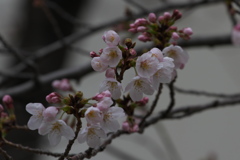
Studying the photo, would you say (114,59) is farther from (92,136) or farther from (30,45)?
(30,45)

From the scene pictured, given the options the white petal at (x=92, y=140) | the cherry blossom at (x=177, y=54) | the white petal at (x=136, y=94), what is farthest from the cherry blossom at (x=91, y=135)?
the cherry blossom at (x=177, y=54)

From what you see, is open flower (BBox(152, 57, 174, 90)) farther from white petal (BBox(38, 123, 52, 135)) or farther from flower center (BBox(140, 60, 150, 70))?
white petal (BBox(38, 123, 52, 135))

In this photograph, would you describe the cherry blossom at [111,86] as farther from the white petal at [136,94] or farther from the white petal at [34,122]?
the white petal at [34,122]

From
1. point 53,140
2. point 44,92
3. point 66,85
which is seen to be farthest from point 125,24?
point 53,140

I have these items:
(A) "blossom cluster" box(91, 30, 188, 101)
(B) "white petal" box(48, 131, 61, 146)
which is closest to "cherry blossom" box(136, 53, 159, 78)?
(A) "blossom cluster" box(91, 30, 188, 101)

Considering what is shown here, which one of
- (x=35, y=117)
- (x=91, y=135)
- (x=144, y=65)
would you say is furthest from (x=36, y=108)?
(x=144, y=65)

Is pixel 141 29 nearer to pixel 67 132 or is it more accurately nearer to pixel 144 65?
pixel 144 65
